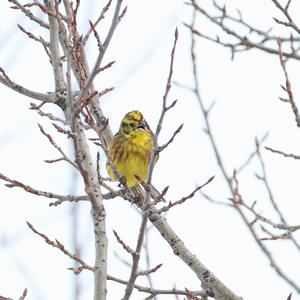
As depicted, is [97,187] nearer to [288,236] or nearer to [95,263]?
[95,263]

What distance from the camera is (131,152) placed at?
19.9 ft

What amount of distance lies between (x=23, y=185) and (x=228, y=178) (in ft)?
3.87

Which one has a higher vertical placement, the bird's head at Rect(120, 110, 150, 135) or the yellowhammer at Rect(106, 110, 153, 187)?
the bird's head at Rect(120, 110, 150, 135)

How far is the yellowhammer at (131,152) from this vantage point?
5.95 meters

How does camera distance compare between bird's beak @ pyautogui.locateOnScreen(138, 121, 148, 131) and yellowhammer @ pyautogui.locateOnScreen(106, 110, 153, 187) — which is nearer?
yellowhammer @ pyautogui.locateOnScreen(106, 110, 153, 187)

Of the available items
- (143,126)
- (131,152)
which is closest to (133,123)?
(143,126)

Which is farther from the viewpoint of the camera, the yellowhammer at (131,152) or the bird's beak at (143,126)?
the bird's beak at (143,126)

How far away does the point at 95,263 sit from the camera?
11.4 feet

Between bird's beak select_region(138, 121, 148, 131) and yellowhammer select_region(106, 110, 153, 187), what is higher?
bird's beak select_region(138, 121, 148, 131)

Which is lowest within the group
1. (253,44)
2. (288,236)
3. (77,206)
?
(288,236)

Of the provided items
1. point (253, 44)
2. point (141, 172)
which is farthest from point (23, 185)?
point (141, 172)

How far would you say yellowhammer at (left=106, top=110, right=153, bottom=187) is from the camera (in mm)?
5945

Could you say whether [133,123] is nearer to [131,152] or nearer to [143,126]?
[143,126]

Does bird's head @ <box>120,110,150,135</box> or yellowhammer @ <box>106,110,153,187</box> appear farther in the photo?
bird's head @ <box>120,110,150,135</box>
